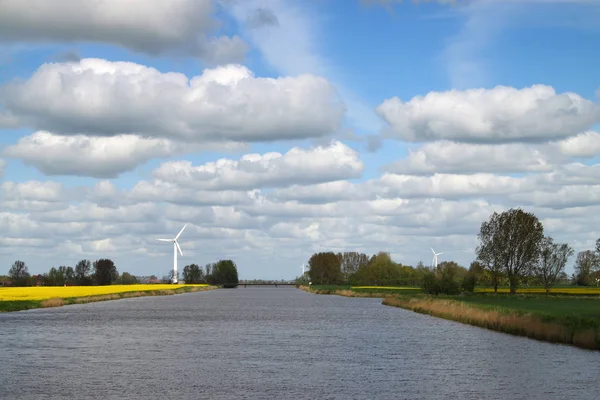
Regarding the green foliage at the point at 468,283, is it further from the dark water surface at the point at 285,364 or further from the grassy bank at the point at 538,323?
the dark water surface at the point at 285,364

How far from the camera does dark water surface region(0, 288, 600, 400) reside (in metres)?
33.3

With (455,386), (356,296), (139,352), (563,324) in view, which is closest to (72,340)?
(139,352)

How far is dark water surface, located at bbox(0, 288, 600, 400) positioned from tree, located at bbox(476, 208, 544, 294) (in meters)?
77.0

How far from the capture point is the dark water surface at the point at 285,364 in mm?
33312

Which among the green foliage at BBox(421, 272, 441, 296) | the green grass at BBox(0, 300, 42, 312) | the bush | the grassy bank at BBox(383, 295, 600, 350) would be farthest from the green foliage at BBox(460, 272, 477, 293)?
the green grass at BBox(0, 300, 42, 312)

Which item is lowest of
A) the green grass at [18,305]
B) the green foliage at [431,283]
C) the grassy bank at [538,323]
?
the grassy bank at [538,323]

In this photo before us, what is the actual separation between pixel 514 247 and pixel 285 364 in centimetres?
10755

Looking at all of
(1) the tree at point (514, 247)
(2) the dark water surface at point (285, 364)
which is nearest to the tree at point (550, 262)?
(1) the tree at point (514, 247)

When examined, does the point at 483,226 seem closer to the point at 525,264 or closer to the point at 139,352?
the point at 525,264

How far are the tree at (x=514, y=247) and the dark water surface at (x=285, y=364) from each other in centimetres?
7700

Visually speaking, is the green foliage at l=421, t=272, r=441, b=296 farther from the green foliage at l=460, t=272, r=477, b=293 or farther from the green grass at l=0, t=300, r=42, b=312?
the green grass at l=0, t=300, r=42, b=312

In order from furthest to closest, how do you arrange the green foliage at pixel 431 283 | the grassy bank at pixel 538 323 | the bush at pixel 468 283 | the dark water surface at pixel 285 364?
the bush at pixel 468 283 < the green foliage at pixel 431 283 < the grassy bank at pixel 538 323 < the dark water surface at pixel 285 364

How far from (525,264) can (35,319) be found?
92320 millimetres

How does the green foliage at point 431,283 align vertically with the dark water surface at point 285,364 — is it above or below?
above
